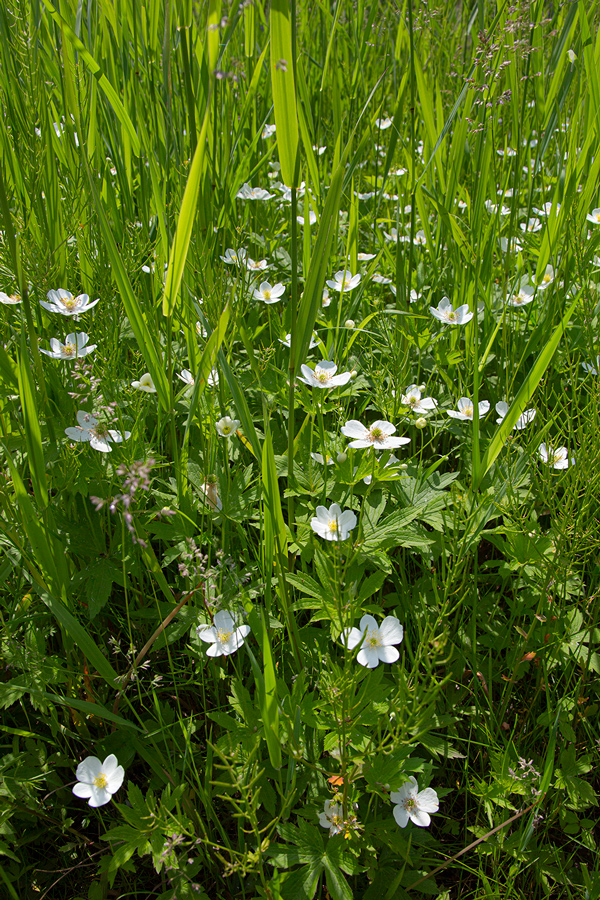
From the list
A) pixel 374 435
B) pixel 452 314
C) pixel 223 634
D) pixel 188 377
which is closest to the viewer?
pixel 223 634

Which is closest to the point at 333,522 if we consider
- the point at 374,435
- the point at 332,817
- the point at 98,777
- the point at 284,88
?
the point at 374,435

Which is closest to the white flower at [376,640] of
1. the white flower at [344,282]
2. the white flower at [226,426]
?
the white flower at [226,426]

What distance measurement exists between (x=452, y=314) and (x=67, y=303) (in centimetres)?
125

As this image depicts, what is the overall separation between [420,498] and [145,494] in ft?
2.42

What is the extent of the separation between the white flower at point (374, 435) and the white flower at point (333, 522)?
0.21m

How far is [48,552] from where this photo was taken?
127 centimetres

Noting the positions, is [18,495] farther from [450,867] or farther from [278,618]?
[450,867]

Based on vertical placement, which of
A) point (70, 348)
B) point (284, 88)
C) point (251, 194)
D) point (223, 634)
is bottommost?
point (223, 634)

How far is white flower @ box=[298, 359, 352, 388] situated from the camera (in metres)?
1.67

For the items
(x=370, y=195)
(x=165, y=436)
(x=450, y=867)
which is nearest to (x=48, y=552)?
(x=165, y=436)

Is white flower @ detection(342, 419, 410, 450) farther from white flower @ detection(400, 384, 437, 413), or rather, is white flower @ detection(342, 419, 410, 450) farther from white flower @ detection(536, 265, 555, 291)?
white flower @ detection(536, 265, 555, 291)

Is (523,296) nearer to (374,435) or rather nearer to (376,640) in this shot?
(374,435)

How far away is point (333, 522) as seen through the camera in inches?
55.8

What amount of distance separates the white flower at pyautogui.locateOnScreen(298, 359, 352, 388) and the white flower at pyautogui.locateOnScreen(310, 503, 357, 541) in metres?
0.41
